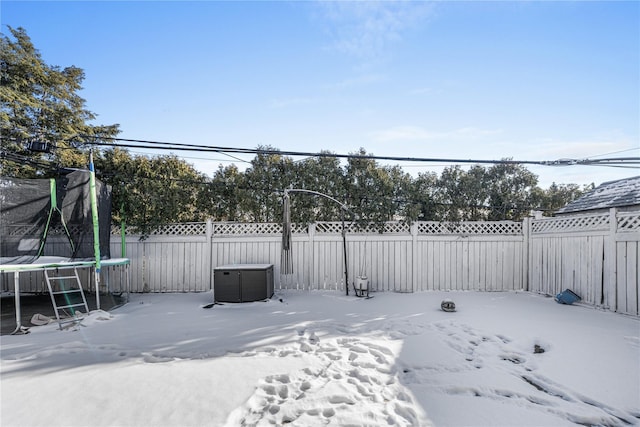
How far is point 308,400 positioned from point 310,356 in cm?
99

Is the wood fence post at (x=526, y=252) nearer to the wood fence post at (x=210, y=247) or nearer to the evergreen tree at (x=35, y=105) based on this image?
the wood fence post at (x=210, y=247)

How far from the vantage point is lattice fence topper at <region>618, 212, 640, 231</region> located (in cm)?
493

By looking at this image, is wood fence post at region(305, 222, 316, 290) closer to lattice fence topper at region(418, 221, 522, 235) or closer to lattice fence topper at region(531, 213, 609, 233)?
lattice fence topper at region(418, 221, 522, 235)

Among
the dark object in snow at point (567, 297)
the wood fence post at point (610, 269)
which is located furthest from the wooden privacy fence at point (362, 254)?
the wood fence post at point (610, 269)

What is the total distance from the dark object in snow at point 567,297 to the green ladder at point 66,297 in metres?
8.58

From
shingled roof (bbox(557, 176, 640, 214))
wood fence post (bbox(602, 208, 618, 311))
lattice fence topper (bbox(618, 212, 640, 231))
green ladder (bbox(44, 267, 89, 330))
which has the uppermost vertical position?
shingled roof (bbox(557, 176, 640, 214))

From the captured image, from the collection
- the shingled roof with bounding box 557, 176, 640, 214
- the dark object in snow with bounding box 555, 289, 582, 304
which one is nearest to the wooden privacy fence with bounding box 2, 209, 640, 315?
the dark object in snow with bounding box 555, 289, 582, 304

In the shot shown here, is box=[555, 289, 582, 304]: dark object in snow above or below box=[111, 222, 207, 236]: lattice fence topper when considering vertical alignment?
below

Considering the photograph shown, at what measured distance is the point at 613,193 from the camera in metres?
7.95

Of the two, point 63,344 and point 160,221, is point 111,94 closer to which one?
point 160,221

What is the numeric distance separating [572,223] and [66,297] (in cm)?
1050

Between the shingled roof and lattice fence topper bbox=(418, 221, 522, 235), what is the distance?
99.1 inches

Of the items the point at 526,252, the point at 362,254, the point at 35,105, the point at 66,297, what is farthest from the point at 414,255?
the point at 35,105

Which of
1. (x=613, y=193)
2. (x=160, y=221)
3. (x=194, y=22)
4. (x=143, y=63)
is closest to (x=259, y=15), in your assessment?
(x=194, y=22)
